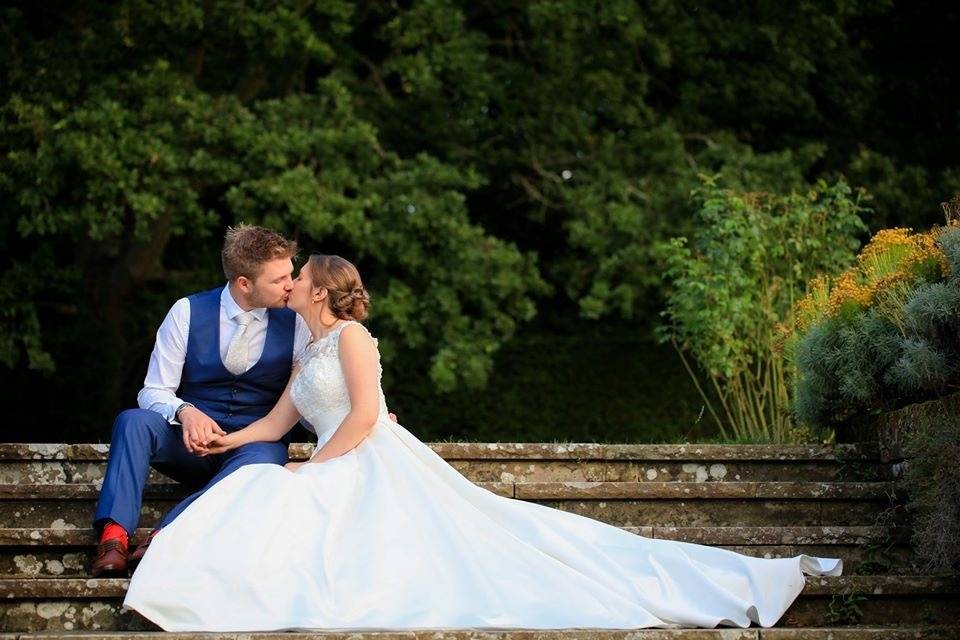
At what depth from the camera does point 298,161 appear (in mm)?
11875

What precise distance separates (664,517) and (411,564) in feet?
5.18

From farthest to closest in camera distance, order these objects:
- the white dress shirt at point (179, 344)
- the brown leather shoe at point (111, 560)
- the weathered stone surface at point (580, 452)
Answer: the weathered stone surface at point (580, 452) → the white dress shirt at point (179, 344) → the brown leather shoe at point (111, 560)

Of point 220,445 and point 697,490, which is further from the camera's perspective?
point 697,490

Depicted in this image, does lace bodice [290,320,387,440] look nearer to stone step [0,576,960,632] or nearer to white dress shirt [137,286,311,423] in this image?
white dress shirt [137,286,311,423]

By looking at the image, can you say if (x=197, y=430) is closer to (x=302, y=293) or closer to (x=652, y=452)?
(x=302, y=293)

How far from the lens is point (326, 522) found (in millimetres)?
4832

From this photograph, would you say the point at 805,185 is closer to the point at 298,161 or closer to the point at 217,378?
the point at 298,161

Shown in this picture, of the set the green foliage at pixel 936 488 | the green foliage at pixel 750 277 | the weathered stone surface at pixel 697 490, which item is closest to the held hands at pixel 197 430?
the weathered stone surface at pixel 697 490

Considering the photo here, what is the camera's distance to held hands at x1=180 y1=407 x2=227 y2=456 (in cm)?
538

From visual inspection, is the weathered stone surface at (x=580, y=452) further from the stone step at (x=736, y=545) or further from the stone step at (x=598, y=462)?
the stone step at (x=736, y=545)

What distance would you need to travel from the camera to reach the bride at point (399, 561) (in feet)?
14.8

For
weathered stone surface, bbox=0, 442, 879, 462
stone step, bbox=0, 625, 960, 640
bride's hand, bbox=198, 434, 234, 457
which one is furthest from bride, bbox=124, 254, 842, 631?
weathered stone surface, bbox=0, 442, 879, 462

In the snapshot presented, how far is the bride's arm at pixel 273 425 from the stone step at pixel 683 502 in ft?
1.41

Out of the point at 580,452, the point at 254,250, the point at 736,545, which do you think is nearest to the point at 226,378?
the point at 254,250
